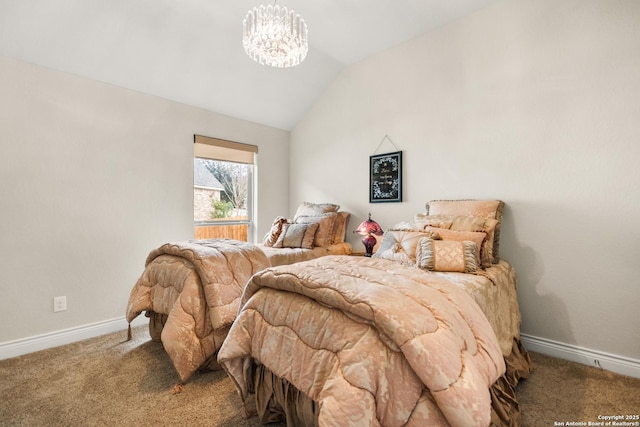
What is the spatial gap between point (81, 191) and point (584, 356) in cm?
423

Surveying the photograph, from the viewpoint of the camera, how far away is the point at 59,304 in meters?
2.63

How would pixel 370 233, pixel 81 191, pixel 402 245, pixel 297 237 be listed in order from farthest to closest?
pixel 297 237 → pixel 370 233 → pixel 81 191 → pixel 402 245

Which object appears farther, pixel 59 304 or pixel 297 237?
pixel 297 237

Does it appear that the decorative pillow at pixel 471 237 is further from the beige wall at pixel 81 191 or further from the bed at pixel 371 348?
the beige wall at pixel 81 191

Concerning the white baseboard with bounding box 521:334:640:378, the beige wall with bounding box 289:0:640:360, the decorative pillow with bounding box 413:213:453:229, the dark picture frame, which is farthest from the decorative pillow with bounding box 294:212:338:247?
the white baseboard with bounding box 521:334:640:378

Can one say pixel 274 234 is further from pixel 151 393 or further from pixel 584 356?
pixel 584 356

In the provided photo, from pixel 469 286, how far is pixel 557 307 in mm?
1146

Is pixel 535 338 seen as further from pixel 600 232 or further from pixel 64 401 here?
pixel 64 401

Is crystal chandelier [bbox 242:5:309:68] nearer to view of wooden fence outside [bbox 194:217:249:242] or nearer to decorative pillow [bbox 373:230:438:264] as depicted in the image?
decorative pillow [bbox 373:230:438:264]

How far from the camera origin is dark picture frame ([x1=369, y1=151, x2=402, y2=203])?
3273 millimetres

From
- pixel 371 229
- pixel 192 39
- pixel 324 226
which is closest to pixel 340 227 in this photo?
pixel 324 226

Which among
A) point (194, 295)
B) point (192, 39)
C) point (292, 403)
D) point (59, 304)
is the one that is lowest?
point (292, 403)

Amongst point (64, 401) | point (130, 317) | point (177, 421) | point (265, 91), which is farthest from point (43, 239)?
point (265, 91)

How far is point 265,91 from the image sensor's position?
12.2 ft
